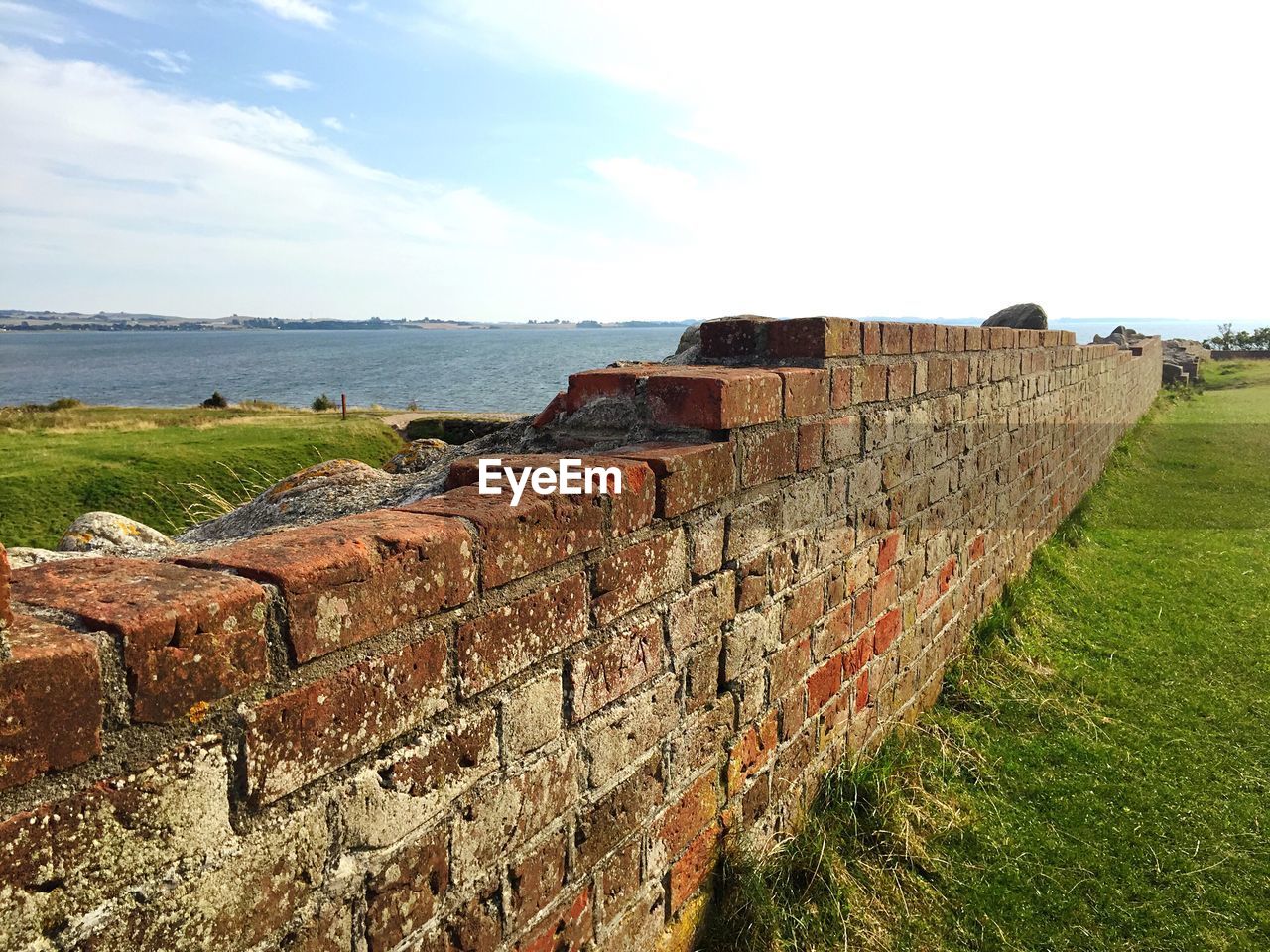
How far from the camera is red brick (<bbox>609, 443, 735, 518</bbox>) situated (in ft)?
6.49

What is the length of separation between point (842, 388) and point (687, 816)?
1501mm

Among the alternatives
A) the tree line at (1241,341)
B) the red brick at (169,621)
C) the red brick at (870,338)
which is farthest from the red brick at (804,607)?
the tree line at (1241,341)

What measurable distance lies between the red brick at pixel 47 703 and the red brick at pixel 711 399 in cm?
154

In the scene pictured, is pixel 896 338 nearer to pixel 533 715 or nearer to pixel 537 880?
pixel 533 715

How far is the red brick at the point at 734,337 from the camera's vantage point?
9.47 ft

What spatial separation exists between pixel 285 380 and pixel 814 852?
93182 mm

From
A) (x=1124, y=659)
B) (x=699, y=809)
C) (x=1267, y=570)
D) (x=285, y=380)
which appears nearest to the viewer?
(x=699, y=809)

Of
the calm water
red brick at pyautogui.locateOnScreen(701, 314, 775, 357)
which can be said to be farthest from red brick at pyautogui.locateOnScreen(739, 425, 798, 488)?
the calm water

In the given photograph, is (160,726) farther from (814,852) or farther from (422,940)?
(814,852)

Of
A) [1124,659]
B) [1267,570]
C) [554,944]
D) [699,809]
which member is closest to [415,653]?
[554,944]

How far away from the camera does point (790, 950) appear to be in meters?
2.33

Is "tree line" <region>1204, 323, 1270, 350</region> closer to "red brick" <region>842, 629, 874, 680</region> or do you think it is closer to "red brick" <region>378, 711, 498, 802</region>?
"red brick" <region>842, 629, 874, 680</region>

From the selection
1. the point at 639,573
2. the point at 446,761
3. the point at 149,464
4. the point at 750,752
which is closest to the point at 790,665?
the point at 750,752

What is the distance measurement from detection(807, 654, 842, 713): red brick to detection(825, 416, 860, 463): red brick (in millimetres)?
714
